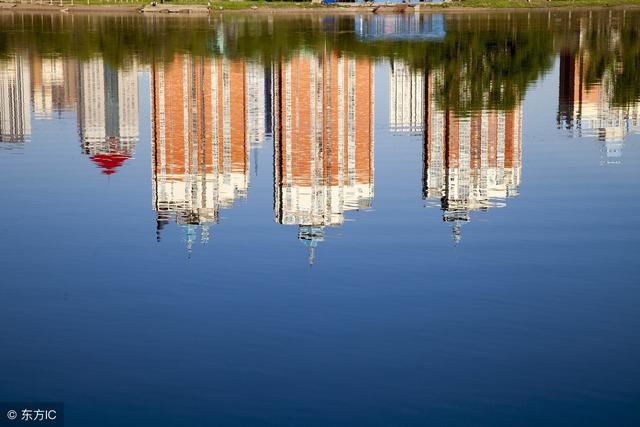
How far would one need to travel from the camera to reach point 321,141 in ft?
67.3

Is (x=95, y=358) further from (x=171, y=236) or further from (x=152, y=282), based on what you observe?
(x=171, y=236)

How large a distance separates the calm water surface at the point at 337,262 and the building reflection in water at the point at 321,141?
72mm

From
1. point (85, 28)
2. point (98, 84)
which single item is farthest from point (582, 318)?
point (85, 28)

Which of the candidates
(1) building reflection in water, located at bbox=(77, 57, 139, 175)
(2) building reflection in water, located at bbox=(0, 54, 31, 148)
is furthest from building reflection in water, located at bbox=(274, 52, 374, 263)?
(2) building reflection in water, located at bbox=(0, 54, 31, 148)

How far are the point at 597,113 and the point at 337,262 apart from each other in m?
11.3

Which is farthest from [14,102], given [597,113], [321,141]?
[597,113]

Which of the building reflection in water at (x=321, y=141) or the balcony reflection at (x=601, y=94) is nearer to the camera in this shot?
the building reflection in water at (x=321, y=141)

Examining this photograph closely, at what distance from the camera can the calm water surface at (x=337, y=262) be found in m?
7.65

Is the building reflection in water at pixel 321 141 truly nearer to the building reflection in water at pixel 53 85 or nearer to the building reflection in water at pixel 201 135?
the building reflection in water at pixel 201 135

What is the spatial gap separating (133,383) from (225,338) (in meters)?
0.97

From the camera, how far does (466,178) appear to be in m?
15.4

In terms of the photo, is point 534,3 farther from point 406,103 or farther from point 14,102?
point 14,102

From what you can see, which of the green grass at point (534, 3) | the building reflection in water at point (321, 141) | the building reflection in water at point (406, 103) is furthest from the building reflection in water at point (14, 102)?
the green grass at point (534, 3)

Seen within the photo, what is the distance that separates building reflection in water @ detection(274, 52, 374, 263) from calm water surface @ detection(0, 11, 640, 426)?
72 mm
